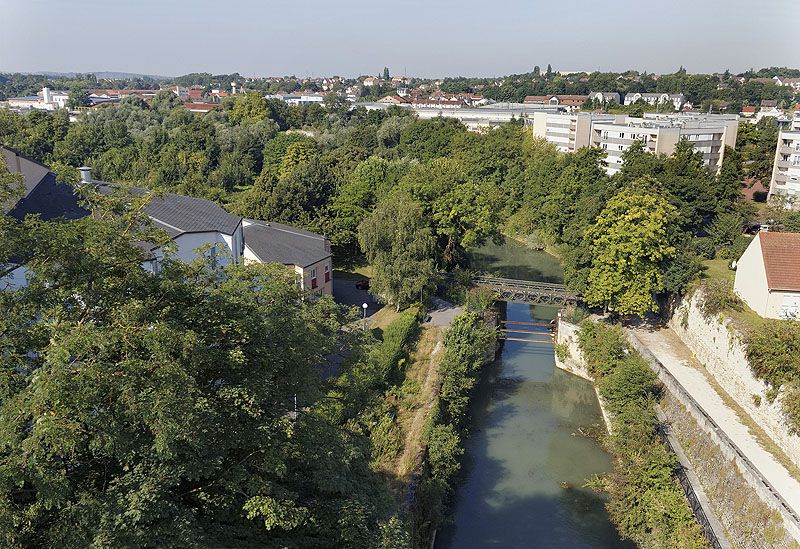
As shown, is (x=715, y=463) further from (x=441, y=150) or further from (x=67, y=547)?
(x=441, y=150)

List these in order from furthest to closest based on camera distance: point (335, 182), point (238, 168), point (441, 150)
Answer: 1. point (238, 168)
2. point (441, 150)
3. point (335, 182)

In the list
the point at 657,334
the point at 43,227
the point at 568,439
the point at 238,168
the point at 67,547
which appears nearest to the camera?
the point at 67,547

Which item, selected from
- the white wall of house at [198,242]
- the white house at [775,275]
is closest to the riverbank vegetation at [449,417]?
the white wall of house at [198,242]

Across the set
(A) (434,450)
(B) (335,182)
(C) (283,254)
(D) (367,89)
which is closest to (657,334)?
(A) (434,450)

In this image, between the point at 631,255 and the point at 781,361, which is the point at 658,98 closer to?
the point at 631,255

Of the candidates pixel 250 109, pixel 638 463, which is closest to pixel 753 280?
pixel 638 463

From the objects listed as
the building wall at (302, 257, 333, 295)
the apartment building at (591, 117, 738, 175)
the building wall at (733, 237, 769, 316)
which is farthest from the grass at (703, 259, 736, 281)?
the apartment building at (591, 117, 738, 175)
